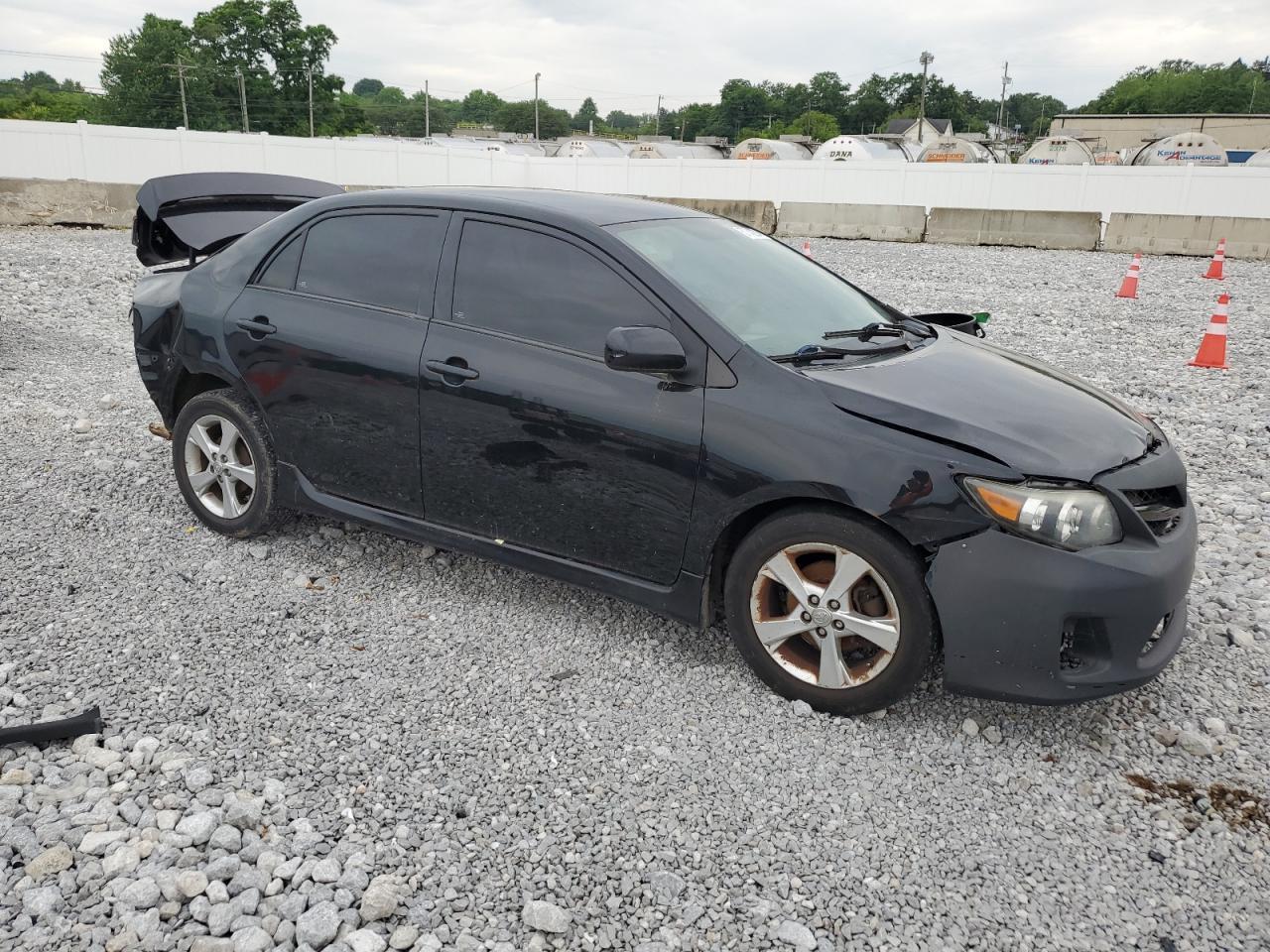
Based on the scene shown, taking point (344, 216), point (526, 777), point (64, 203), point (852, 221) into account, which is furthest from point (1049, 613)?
point (852, 221)

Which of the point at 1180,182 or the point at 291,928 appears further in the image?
the point at 1180,182

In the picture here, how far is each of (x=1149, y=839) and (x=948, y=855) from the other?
0.62m

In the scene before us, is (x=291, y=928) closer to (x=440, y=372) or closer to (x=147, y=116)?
(x=440, y=372)

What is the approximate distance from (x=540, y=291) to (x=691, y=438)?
2.96ft

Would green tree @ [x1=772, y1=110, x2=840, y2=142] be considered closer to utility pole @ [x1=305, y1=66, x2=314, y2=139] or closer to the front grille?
utility pole @ [x1=305, y1=66, x2=314, y2=139]

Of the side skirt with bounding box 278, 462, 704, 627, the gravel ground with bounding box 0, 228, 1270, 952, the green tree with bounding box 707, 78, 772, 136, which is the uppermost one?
the green tree with bounding box 707, 78, 772, 136

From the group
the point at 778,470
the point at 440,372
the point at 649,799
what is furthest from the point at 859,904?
the point at 440,372

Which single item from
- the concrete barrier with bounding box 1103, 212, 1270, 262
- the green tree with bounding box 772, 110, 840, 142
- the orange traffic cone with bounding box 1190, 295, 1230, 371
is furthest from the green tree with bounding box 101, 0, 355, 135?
the orange traffic cone with bounding box 1190, 295, 1230, 371

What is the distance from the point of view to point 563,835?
2742 millimetres

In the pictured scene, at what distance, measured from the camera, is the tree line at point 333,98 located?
84125mm

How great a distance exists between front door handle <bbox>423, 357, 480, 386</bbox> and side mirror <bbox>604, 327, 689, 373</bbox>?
2.24ft

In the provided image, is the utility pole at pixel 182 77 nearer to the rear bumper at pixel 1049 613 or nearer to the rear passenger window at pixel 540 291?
the rear passenger window at pixel 540 291

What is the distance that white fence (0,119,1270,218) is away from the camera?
23906 mm

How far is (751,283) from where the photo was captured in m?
3.88
